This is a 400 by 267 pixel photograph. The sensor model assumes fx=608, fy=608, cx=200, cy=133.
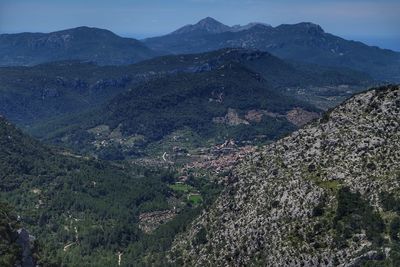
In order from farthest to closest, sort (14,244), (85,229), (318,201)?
(85,229) → (318,201) → (14,244)

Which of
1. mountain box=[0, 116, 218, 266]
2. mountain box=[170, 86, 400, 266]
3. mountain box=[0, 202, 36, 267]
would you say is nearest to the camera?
mountain box=[170, 86, 400, 266]

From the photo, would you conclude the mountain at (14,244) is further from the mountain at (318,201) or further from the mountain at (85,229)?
the mountain at (318,201)

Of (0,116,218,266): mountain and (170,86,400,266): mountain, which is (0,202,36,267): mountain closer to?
(0,116,218,266): mountain

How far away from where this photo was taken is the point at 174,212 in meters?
192

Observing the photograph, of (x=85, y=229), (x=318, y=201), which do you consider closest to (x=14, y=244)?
(x=318, y=201)

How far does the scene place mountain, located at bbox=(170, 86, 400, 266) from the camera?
104 metres

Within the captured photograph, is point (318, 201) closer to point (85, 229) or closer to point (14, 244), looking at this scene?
point (14, 244)

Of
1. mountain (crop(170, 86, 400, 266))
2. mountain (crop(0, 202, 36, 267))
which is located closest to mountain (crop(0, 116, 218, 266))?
mountain (crop(0, 202, 36, 267))

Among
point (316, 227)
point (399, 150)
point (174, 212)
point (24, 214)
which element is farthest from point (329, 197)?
point (24, 214)

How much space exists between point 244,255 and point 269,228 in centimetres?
732

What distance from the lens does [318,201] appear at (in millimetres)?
113438

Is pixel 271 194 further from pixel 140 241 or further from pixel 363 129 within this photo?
pixel 140 241

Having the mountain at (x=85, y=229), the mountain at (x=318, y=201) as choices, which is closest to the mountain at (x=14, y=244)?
the mountain at (x=85, y=229)

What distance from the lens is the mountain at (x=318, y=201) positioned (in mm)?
104250
